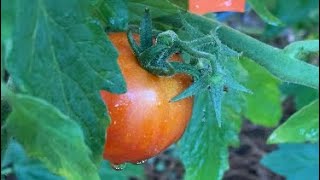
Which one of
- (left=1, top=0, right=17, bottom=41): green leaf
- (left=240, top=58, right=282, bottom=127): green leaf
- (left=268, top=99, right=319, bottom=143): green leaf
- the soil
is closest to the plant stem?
(left=268, top=99, right=319, bottom=143): green leaf

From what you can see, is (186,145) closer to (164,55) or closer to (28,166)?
(164,55)

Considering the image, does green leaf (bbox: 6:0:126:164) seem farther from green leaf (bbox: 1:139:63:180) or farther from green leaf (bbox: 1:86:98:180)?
green leaf (bbox: 1:139:63:180)

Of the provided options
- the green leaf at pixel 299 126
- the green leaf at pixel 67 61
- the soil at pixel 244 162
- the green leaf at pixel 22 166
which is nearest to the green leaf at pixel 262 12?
the green leaf at pixel 299 126

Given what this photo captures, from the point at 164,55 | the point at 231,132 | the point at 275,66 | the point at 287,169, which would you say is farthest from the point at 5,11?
the point at 287,169

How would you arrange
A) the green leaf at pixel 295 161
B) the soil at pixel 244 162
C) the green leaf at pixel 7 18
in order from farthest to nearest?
the soil at pixel 244 162 < the green leaf at pixel 295 161 < the green leaf at pixel 7 18

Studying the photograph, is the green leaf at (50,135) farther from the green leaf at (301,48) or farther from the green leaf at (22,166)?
the green leaf at (22,166)
